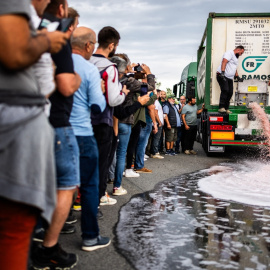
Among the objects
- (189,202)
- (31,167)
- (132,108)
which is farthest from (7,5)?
(189,202)

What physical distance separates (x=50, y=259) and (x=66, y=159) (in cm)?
82

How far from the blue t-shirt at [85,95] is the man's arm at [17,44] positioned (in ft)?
5.11

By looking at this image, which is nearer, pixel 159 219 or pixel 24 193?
pixel 24 193

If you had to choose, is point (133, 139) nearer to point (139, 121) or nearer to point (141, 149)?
point (139, 121)

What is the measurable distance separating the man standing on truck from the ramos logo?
0.36 meters

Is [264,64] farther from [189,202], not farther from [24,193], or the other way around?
[24,193]

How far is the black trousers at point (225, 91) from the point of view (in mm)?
11227

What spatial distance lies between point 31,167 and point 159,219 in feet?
10.2

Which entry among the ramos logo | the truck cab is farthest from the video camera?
the ramos logo

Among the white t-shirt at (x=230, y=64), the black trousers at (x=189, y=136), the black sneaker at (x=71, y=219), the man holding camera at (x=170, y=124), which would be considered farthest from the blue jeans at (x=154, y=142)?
the black sneaker at (x=71, y=219)

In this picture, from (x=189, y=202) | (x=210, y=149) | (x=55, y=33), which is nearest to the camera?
(x=55, y=33)

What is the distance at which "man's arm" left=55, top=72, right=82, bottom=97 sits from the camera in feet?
9.48

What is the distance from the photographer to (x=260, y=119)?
11273 millimetres

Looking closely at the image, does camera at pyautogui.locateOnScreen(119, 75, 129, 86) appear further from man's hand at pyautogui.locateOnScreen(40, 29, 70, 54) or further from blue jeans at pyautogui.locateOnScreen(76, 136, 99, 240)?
man's hand at pyautogui.locateOnScreen(40, 29, 70, 54)
